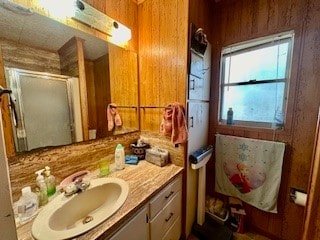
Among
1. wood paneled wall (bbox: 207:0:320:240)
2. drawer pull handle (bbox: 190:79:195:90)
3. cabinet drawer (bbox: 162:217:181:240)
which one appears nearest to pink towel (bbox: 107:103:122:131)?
drawer pull handle (bbox: 190:79:195:90)

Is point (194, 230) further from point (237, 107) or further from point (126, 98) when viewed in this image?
point (126, 98)

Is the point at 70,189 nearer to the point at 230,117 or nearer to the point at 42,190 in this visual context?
the point at 42,190

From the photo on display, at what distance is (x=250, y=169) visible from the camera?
1.56m

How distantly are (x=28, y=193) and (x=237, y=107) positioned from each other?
1.82 meters

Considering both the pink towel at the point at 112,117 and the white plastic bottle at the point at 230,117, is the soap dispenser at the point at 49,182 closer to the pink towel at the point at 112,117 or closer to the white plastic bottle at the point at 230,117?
the pink towel at the point at 112,117

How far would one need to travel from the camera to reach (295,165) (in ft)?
4.50

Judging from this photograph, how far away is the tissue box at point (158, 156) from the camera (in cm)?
137

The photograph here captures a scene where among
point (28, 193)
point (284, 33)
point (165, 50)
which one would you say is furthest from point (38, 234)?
point (284, 33)

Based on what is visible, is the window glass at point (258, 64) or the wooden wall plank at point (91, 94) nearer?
the wooden wall plank at point (91, 94)

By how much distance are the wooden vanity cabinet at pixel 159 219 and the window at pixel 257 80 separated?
0.97m

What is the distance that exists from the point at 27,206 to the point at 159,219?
2.56 feet

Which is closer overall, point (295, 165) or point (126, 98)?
point (295, 165)

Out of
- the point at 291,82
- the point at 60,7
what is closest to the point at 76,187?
the point at 60,7

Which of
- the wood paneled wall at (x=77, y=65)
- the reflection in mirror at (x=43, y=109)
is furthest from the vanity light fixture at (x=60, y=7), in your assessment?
the reflection in mirror at (x=43, y=109)
